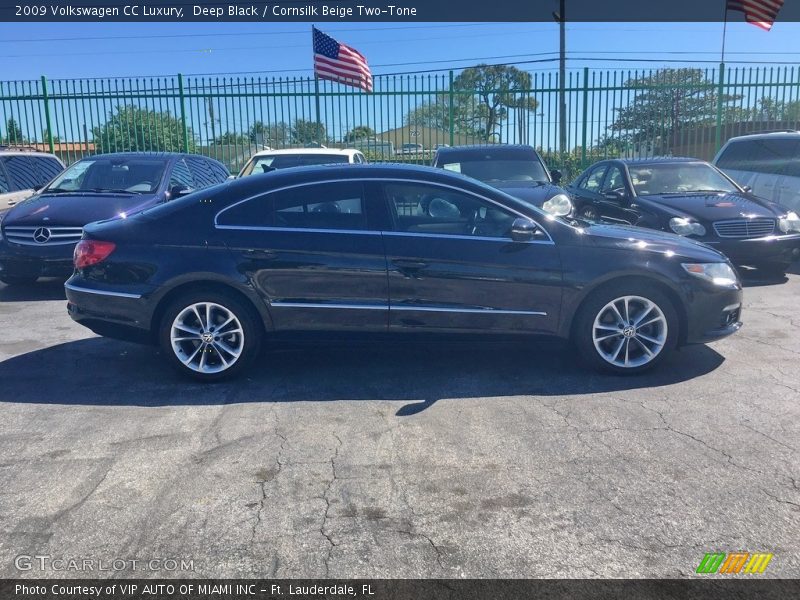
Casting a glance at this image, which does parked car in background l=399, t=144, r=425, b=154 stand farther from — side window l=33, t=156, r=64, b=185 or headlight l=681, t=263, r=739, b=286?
headlight l=681, t=263, r=739, b=286

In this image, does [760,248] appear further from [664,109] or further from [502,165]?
[664,109]

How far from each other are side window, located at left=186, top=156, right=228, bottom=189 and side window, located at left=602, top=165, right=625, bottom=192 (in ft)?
18.9

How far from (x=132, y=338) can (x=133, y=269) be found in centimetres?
54

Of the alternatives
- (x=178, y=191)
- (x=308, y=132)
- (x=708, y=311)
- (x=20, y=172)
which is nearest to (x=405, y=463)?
(x=708, y=311)

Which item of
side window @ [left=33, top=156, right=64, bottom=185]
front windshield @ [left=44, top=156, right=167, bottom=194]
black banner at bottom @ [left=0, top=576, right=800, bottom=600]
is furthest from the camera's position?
side window @ [left=33, top=156, right=64, bottom=185]

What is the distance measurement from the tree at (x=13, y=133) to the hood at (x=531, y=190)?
38.5ft

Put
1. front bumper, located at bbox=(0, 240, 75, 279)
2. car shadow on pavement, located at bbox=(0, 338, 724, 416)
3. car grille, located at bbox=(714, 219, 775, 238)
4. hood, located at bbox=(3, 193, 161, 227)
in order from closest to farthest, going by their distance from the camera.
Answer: car shadow on pavement, located at bbox=(0, 338, 724, 416)
front bumper, located at bbox=(0, 240, 75, 279)
hood, located at bbox=(3, 193, 161, 227)
car grille, located at bbox=(714, 219, 775, 238)

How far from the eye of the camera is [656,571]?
118 inches

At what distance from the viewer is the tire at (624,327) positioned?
545 cm

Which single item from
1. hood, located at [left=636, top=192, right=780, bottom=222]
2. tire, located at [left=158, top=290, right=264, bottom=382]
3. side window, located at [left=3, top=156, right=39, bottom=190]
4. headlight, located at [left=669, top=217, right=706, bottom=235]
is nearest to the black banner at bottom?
tire, located at [left=158, top=290, right=264, bottom=382]

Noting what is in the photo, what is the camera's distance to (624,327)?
546cm

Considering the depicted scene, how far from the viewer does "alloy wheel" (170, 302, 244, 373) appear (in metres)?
5.38

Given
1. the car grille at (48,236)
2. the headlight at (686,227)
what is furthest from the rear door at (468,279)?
the car grille at (48,236)

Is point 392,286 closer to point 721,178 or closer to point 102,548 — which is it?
A: point 102,548
